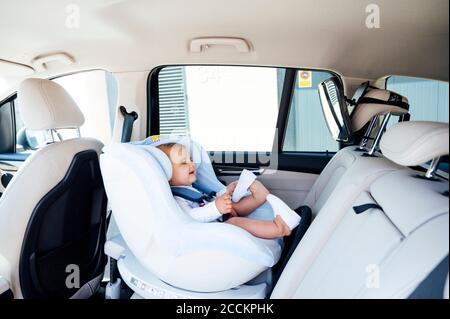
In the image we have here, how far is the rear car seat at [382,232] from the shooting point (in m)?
0.72

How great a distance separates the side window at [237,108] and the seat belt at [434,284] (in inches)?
60.7

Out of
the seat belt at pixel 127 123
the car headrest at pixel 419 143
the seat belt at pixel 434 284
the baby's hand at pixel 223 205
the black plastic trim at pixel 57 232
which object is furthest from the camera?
the seat belt at pixel 127 123

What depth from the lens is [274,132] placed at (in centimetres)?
254

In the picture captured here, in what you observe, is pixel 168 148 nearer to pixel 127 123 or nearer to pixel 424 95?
pixel 127 123

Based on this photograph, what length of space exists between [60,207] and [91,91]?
4.93 feet

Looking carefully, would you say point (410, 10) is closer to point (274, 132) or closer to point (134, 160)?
point (134, 160)

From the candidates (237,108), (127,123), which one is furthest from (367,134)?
(127,123)

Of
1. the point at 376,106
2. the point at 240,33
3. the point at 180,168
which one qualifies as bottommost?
the point at 180,168

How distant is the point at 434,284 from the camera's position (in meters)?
0.69

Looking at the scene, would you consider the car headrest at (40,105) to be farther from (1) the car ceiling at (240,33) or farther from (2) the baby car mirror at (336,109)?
(2) the baby car mirror at (336,109)

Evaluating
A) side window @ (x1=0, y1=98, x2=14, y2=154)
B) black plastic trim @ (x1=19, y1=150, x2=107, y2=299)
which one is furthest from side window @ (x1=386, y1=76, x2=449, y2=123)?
side window @ (x1=0, y1=98, x2=14, y2=154)

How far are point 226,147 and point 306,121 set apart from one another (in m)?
0.60

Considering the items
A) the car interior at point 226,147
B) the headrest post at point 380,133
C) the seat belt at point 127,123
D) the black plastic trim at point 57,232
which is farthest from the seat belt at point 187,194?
the seat belt at point 127,123
